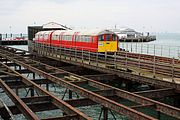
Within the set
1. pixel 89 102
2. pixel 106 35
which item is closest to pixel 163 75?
pixel 89 102

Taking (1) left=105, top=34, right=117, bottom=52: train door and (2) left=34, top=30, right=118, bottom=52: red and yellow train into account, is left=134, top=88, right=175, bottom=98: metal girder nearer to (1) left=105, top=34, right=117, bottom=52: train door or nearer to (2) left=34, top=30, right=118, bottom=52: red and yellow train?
(2) left=34, top=30, right=118, bottom=52: red and yellow train

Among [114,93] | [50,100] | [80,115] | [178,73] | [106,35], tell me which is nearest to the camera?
[80,115]

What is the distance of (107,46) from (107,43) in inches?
11.0

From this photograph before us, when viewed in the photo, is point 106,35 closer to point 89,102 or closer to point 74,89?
point 74,89

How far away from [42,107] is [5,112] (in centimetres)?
126

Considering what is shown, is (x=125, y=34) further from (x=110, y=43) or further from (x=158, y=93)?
(x=158, y=93)

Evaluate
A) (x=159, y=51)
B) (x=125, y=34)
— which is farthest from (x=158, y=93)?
(x=125, y=34)

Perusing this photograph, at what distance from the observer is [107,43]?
26.7 metres

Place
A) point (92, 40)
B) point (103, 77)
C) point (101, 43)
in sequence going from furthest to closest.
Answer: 1. point (92, 40)
2. point (101, 43)
3. point (103, 77)

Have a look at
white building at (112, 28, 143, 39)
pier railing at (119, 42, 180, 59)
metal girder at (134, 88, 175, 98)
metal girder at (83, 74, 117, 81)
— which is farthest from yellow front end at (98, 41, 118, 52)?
white building at (112, 28, 143, 39)

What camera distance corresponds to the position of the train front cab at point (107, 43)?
26.4 metres

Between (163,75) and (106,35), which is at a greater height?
(106,35)

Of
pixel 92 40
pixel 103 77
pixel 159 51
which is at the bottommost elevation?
pixel 159 51

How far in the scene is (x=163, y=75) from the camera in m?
16.4
